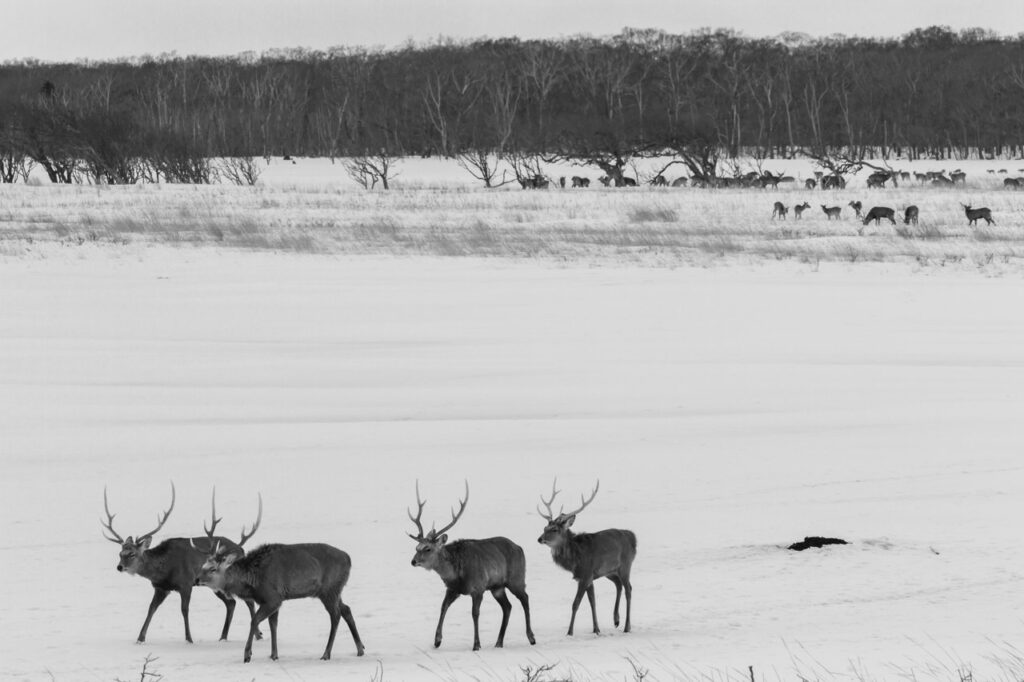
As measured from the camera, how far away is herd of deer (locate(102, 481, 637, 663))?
6.91 metres

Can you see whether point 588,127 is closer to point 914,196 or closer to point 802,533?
point 914,196

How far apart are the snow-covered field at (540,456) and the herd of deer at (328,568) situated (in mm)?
211

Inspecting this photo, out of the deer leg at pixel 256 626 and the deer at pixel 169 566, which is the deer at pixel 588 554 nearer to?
the deer leg at pixel 256 626

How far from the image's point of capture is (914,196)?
145 feet

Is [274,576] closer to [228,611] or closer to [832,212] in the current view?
[228,611]

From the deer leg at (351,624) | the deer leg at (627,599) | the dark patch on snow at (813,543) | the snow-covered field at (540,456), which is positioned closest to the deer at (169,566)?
the snow-covered field at (540,456)

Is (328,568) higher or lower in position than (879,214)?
lower

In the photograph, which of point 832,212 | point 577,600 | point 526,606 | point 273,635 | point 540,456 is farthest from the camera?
point 832,212

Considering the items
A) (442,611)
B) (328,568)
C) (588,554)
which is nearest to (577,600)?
(588,554)

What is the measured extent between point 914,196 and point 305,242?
A: 2219cm

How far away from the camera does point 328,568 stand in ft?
22.9

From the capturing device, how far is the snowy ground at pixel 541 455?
722cm

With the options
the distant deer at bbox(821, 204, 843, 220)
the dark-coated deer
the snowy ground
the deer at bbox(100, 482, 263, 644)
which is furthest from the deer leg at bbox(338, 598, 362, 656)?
the distant deer at bbox(821, 204, 843, 220)

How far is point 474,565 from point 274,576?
0.97 meters
